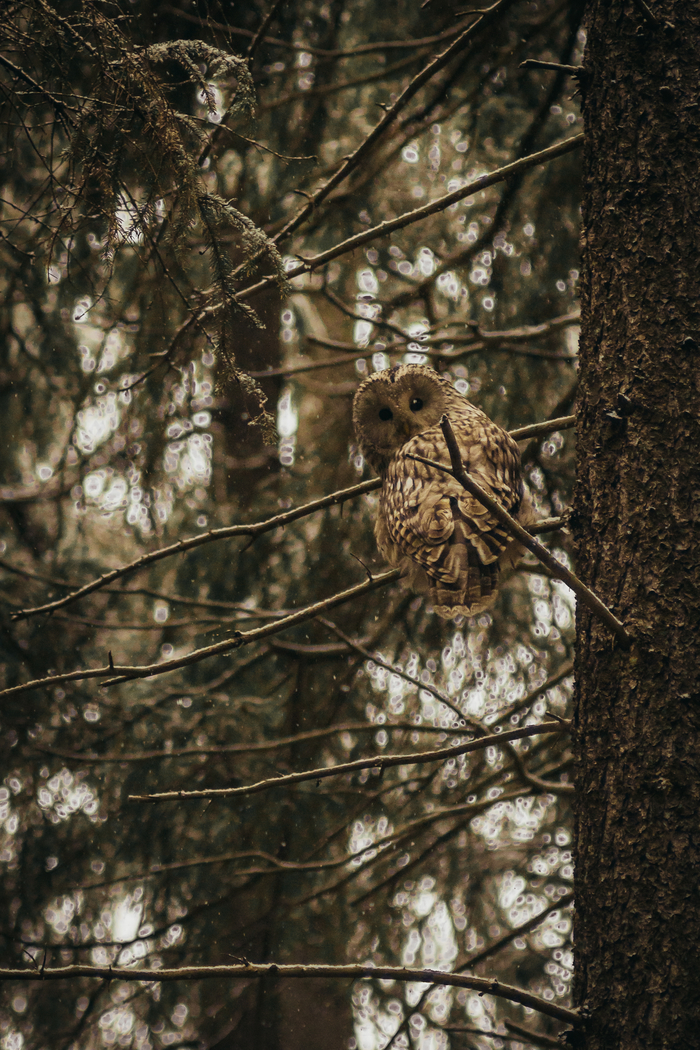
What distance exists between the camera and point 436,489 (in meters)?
2.91

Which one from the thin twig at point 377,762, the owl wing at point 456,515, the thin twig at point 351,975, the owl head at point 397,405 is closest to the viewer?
the thin twig at point 351,975

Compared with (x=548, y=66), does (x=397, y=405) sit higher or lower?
higher

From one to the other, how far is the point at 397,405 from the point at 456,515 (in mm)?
861

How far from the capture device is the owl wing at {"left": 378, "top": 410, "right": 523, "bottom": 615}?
108 inches

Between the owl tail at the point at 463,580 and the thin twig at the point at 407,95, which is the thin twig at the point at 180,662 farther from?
the thin twig at the point at 407,95

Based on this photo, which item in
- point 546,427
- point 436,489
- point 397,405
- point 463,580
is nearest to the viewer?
point 546,427

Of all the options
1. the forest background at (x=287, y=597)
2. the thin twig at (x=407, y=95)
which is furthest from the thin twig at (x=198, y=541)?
the forest background at (x=287, y=597)

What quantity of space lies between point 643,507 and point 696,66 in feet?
3.48

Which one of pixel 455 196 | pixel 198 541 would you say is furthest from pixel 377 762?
pixel 455 196

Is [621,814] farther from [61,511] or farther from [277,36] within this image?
[277,36]

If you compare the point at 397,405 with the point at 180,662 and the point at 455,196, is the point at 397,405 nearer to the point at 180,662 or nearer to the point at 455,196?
the point at 455,196

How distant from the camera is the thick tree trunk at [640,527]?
68.9 inches

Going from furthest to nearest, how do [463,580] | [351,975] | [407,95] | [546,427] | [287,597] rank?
[287,597]
[463,580]
[546,427]
[407,95]
[351,975]

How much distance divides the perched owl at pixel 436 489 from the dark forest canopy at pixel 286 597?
26 cm
